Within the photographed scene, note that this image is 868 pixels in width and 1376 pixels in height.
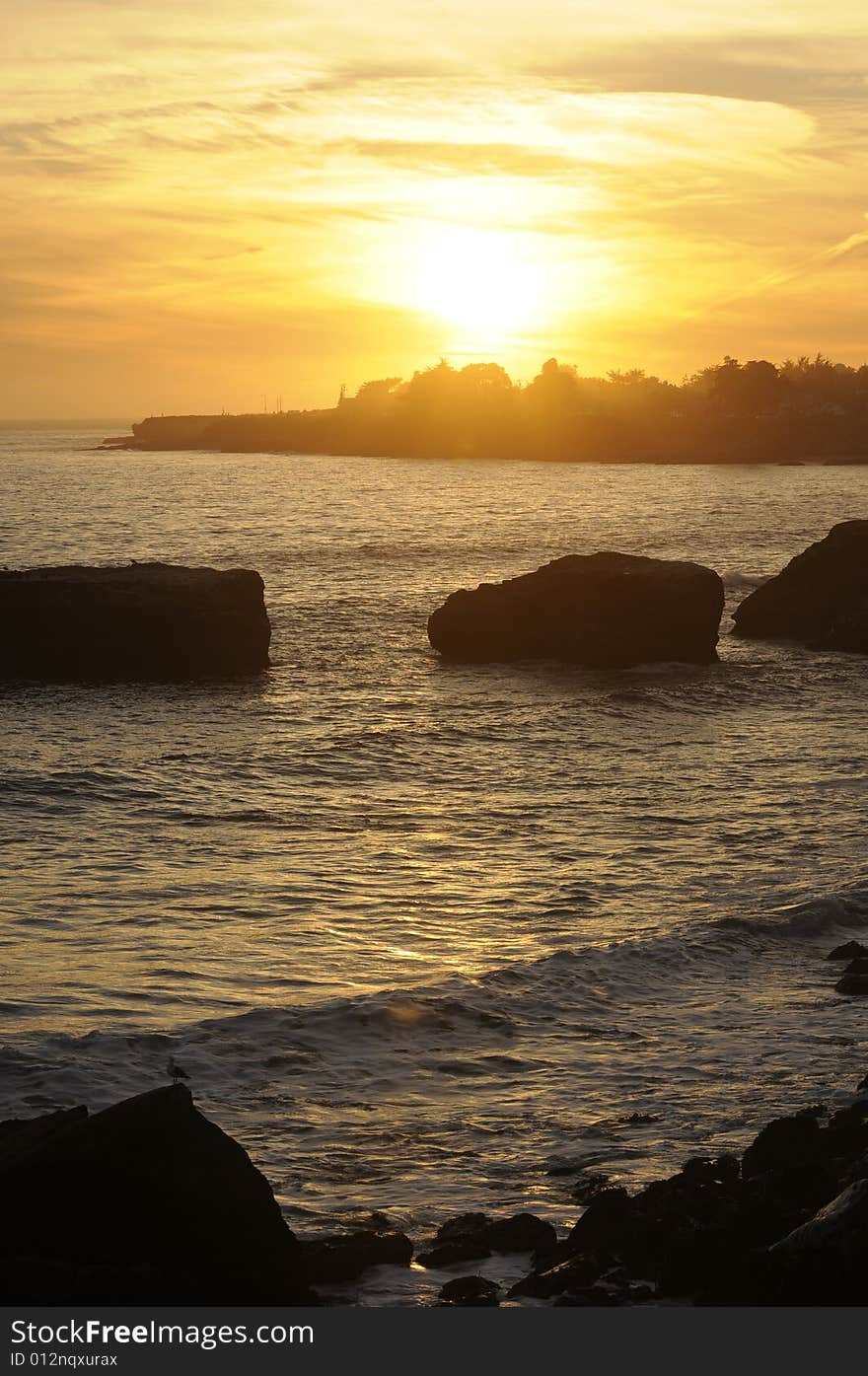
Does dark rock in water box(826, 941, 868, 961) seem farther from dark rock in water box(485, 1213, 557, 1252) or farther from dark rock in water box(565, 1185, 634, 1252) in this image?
dark rock in water box(485, 1213, 557, 1252)

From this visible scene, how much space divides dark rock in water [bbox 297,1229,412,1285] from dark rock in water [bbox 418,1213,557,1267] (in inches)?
7.3

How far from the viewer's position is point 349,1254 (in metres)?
9.52

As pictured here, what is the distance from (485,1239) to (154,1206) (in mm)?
2472

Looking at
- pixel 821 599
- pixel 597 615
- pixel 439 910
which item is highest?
pixel 821 599

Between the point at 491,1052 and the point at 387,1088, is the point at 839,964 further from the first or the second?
the point at 387,1088

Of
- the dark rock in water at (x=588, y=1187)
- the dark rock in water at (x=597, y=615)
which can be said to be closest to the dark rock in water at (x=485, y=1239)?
the dark rock in water at (x=588, y=1187)

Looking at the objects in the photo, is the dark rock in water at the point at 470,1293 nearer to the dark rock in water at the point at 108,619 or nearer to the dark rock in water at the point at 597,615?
the dark rock in water at the point at 108,619

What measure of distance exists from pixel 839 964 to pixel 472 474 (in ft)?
518

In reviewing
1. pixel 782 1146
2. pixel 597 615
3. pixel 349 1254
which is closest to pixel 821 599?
pixel 597 615

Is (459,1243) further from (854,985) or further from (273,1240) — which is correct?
(854,985)

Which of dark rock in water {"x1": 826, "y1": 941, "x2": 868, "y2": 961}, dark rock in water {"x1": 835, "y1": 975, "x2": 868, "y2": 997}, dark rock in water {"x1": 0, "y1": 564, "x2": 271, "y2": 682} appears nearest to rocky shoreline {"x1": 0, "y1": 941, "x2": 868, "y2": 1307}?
dark rock in water {"x1": 835, "y1": 975, "x2": 868, "y2": 997}

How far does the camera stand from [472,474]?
17162cm

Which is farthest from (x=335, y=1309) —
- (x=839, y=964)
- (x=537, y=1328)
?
(x=839, y=964)

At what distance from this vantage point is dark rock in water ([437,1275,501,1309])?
885 cm
